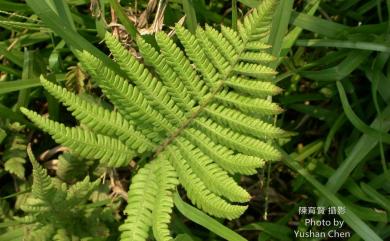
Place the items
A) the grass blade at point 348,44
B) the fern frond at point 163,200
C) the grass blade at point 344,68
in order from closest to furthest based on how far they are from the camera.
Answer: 1. the fern frond at point 163,200
2. the grass blade at point 348,44
3. the grass blade at point 344,68

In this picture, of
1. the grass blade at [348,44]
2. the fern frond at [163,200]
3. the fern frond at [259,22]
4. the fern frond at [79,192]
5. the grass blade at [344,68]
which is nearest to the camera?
the fern frond at [163,200]

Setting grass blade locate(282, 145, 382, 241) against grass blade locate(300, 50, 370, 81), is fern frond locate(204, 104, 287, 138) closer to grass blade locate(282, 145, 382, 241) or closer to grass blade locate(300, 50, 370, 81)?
grass blade locate(282, 145, 382, 241)

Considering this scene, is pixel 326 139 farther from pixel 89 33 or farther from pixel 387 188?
pixel 89 33

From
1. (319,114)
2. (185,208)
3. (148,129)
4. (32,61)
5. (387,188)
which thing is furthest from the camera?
(319,114)

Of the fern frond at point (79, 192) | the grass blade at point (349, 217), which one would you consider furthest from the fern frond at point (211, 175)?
the grass blade at point (349, 217)

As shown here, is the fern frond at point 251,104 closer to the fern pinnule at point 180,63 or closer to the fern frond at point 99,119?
the fern pinnule at point 180,63

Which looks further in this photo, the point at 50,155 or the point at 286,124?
the point at 286,124

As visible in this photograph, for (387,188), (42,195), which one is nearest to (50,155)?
(42,195)
